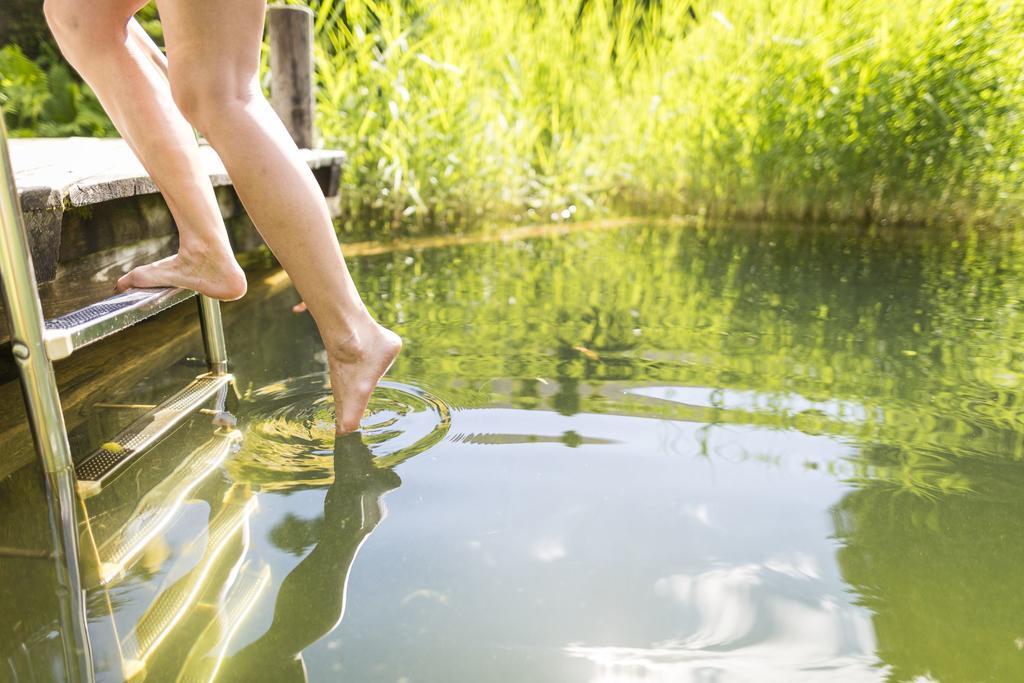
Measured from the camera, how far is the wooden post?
3412mm

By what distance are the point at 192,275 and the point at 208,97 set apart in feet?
1.36

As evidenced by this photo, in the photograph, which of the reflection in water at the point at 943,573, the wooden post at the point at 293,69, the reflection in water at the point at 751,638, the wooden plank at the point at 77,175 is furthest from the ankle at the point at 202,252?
the wooden post at the point at 293,69

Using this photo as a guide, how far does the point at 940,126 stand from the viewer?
398 cm

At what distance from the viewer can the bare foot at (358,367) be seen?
1.39 meters

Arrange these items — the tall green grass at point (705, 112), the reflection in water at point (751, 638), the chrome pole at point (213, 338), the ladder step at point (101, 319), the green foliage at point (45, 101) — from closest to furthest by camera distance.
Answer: the reflection in water at point (751, 638), the ladder step at point (101, 319), the chrome pole at point (213, 338), the tall green grass at point (705, 112), the green foliage at point (45, 101)

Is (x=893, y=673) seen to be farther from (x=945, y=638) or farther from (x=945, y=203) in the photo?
(x=945, y=203)

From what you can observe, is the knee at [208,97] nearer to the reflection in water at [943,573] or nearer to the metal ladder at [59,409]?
the metal ladder at [59,409]

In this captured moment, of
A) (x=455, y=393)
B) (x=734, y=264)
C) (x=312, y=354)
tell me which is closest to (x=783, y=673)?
(x=455, y=393)

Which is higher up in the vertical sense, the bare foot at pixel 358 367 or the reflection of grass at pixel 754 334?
the bare foot at pixel 358 367

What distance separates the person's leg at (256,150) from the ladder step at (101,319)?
0.89ft

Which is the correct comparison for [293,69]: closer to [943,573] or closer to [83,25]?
[83,25]

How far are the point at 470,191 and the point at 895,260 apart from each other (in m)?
2.04

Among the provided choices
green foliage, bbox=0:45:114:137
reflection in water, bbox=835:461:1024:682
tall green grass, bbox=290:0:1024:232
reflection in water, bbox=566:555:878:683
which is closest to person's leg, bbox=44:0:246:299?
reflection in water, bbox=566:555:878:683

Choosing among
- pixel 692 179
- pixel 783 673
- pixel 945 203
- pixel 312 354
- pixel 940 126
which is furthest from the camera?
pixel 692 179
